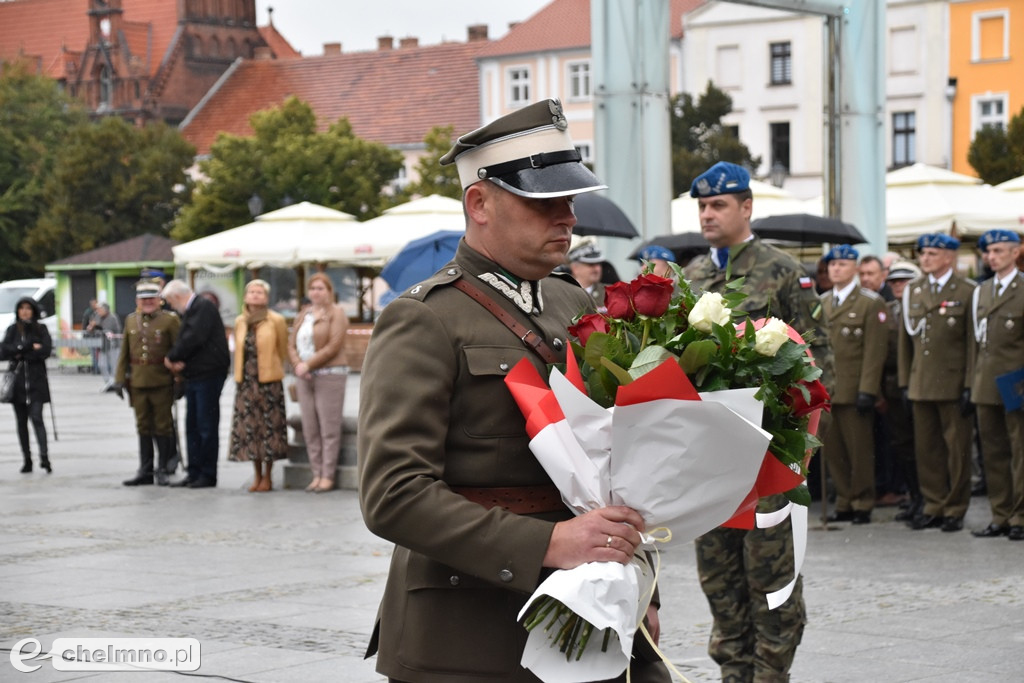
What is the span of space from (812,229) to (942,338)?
3.07 metres

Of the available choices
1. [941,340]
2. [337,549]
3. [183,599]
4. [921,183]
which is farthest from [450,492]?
[921,183]

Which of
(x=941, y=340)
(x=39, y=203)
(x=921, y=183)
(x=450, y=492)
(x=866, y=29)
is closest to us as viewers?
(x=450, y=492)

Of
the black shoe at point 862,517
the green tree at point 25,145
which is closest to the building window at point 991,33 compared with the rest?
the green tree at point 25,145

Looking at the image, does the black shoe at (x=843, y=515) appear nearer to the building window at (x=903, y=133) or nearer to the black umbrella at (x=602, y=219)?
the black umbrella at (x=602, y=219)

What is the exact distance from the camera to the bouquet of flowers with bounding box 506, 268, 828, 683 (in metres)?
3.25

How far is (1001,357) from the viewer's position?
11.3m

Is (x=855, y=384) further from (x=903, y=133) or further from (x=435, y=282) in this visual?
(x=903, y=133)

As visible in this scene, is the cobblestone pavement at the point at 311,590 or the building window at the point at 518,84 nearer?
the cobblestone pavement at the point at 311,590

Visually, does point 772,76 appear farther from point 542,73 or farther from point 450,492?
point 450,492

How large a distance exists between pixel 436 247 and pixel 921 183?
8.32 m

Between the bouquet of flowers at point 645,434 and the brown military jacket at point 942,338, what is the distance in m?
8.58

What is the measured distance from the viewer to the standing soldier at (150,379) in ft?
50.9

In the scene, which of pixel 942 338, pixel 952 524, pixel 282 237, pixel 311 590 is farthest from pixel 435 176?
pixel 311 590

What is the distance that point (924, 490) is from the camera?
38.9ft
